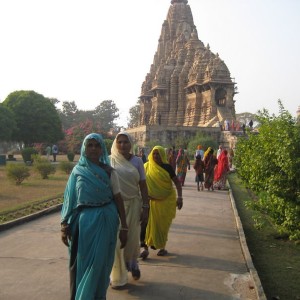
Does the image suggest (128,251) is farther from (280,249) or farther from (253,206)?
(253,206)

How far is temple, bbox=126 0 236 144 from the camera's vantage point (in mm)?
38719

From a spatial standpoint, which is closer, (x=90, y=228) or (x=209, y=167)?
(x=90, y=228)

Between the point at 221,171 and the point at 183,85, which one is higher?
the point at 183,85

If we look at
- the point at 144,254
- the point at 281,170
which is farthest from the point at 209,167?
the point at 144,254

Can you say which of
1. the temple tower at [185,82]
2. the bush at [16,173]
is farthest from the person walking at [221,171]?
the temple tower at [185,82]

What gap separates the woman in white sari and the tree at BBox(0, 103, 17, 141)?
32.7m

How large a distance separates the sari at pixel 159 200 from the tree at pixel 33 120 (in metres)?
35.6

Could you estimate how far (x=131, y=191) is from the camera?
14.7 ft

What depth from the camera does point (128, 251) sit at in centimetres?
433

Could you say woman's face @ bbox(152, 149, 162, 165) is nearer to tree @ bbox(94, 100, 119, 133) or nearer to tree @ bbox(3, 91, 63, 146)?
tree @ bbox(3, 91, 63, 146)

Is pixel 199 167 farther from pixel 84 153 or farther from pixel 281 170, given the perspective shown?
pixel 84 153

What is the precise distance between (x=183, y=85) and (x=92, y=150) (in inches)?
1682

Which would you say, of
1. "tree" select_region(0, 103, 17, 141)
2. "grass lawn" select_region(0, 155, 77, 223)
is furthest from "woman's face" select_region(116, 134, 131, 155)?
"tree" select_region(0, 103, 17, 141)

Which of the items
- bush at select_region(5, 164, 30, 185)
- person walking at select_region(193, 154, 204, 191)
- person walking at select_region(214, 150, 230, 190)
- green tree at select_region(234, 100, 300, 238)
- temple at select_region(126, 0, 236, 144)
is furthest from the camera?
temple at select_region(126, 0, 236, 144)
